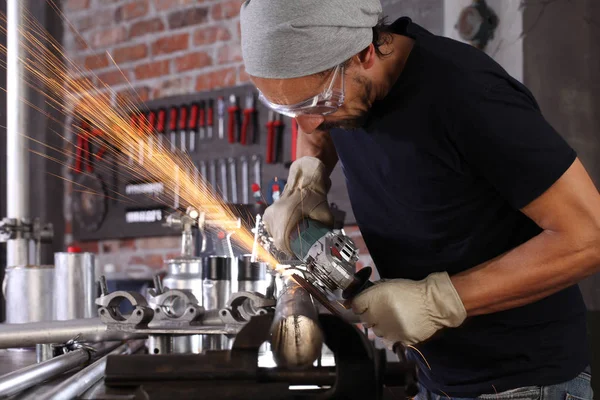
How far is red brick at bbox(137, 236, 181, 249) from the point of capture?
11.4 feet

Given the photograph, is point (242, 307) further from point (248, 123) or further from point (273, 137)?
point (248, 123)

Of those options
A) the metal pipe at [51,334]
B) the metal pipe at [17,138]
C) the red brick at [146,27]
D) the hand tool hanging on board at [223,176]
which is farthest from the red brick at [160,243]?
the metal pipe at [51,334]

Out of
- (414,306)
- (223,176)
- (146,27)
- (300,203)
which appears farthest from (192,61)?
(414,306)

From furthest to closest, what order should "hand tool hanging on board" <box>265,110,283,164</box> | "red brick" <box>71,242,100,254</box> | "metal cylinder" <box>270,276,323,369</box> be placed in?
1. "red brick" <box>71,242,100,254</box>
2. "hand tool hanging on board" <box>265,110,283,164</box>
3. "metal cylinder" <box>270,276,323,369</box>

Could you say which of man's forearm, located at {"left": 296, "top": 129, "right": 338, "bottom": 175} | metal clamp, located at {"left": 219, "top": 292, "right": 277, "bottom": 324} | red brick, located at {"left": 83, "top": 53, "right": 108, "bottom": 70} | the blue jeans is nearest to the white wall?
man's forearm, located at {"left": 296, "top": 129, "right": 338, "bottom": 175}

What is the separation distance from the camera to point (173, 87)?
11.5ft

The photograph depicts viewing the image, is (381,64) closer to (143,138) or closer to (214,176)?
(214,176)

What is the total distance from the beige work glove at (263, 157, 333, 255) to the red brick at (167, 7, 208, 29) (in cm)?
196

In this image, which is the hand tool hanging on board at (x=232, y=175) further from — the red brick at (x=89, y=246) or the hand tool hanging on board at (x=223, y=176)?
the red brick at (x=89, y=246)

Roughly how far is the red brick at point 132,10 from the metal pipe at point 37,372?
2.58 m

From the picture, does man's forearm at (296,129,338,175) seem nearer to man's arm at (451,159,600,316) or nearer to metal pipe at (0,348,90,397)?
man's arm at (451,159,600,316)

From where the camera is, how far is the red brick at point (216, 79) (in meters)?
3.30

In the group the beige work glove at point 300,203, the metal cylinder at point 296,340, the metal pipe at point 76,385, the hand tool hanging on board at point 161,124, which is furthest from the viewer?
the hand tool hanging on board at point 161,124

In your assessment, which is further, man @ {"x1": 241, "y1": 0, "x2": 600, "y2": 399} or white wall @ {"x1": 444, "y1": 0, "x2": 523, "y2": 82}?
white wall @ {"x1": 444, "y1": 0, "x2": 523, "y2": 82}
